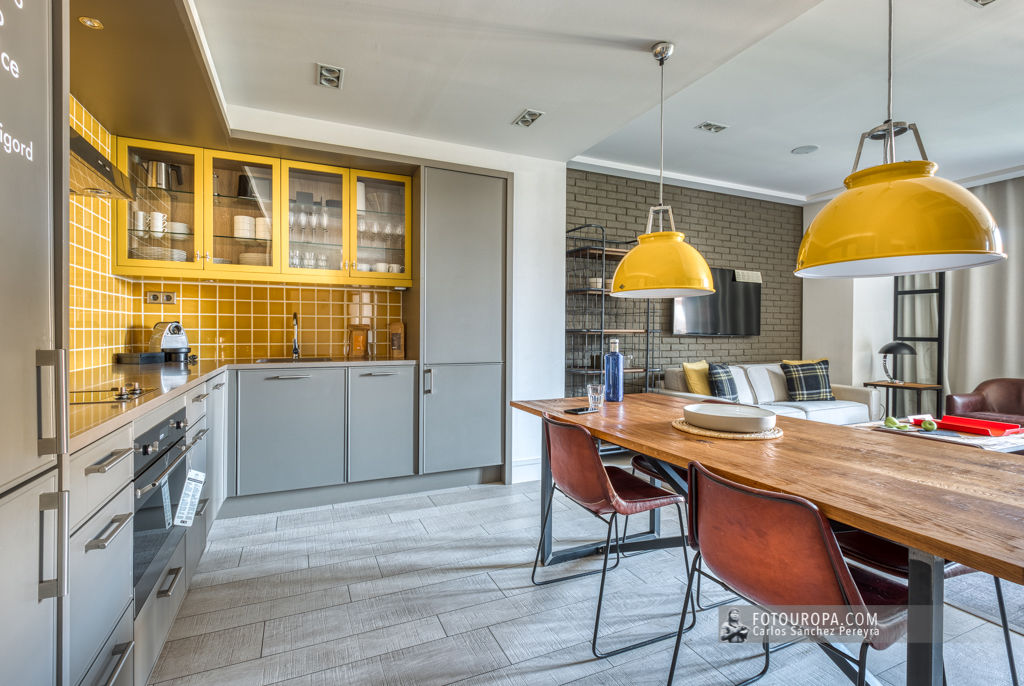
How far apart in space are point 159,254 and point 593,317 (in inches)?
135

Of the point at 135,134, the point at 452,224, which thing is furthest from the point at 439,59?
the point at 135,134

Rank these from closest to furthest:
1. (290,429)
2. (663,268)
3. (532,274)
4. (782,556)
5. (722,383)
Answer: (782,556) < (663,268) < (290,429) < (532,274) < (722,383)

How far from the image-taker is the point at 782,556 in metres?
1.10

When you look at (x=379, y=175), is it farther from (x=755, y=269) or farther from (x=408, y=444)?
(x=755, y=269)

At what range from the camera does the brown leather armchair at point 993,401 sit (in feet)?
13.6

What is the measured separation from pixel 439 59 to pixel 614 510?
246 centimetres

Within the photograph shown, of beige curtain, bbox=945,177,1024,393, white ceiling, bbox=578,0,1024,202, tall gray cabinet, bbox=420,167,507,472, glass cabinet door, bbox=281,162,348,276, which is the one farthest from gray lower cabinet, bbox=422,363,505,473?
beige curtain, bbox=945,177,1024,393

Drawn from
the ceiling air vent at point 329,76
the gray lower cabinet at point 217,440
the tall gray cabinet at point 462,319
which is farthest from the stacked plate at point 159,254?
the tall gray cabinet at point 462,319

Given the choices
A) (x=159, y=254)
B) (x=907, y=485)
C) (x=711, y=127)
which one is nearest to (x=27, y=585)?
(x=907, y=485)

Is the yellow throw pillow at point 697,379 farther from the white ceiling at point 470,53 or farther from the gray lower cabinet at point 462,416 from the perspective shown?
the white ceiling at point 470,53

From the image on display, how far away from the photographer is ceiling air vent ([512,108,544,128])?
3213 mm

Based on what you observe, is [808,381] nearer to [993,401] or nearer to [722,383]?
[722,383]

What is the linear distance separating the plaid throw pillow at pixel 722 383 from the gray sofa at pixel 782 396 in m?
0.14

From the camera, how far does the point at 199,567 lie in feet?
7.84
